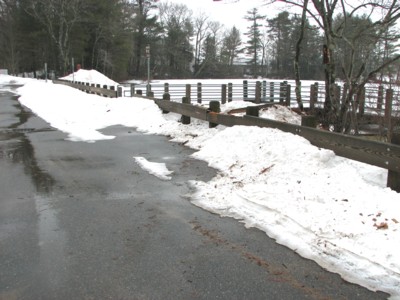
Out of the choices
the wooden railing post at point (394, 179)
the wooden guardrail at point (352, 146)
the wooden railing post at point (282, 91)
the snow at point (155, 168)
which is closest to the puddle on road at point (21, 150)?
the snow at point (155, 168)

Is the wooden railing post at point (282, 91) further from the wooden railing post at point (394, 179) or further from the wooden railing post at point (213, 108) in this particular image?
the wooden railing post at point (394, 179)

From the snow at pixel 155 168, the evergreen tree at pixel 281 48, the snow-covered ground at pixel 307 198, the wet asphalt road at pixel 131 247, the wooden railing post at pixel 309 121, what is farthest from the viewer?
the evergreen tree at pixel 281 48

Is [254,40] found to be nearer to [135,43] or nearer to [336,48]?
[135,43]

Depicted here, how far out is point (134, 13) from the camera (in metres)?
69.5

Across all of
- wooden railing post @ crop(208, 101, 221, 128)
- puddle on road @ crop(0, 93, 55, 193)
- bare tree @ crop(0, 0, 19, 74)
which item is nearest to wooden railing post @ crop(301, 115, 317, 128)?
wooden railing post @ crop(208, 101, 221, 128)

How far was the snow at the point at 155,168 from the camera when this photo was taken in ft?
24.3

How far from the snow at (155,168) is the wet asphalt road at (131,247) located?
0.50 feet

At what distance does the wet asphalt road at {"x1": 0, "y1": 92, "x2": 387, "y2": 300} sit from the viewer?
11.7 feet

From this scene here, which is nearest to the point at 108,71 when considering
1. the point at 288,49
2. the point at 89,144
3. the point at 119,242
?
the point at 288,49

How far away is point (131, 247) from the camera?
4391mm

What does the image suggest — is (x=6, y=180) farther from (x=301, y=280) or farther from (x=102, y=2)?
(x=102, y=2)

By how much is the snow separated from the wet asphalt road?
0.15 meters

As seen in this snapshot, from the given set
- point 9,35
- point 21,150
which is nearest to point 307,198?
point 21,150

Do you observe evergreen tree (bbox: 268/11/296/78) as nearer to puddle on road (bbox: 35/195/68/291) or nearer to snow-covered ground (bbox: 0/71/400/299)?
snow-covered ground (bbox: 0/71/400/299)
